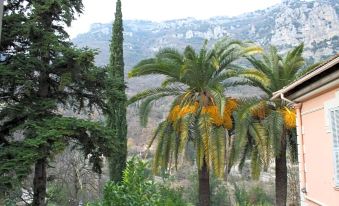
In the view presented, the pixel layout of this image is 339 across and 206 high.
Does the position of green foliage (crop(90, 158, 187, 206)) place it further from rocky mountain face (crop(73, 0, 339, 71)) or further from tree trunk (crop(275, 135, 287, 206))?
rocky mountain face (crop(73, 0, 339, 71))

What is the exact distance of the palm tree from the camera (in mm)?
16172

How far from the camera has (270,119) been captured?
1612cm

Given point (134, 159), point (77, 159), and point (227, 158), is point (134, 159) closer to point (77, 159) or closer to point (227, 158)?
point (227, 158)

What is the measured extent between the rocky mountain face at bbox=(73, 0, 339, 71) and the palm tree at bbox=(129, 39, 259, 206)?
85.5m

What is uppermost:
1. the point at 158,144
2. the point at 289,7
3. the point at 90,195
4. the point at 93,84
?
the point at 289,7

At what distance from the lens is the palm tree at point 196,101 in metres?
16.2

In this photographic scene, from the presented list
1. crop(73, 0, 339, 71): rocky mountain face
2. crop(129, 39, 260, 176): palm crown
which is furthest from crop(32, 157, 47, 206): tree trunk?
crop(73, 0, 339, 71): rocky mountain face

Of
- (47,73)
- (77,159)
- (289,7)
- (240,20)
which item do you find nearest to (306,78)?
(47,73)

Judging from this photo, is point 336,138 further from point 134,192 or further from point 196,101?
point 196,101

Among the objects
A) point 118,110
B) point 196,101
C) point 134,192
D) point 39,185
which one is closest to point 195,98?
point 196,101

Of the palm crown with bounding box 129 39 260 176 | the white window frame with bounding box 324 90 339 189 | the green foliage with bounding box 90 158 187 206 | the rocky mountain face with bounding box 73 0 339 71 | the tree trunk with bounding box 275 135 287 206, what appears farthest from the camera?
the rocky mountain face with bounding box 73 0 339 71

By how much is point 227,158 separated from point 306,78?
939 centimetres

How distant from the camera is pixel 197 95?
685 inches

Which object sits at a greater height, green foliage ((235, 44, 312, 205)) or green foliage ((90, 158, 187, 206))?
green foliage ((235, 44, 312, 205))
